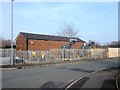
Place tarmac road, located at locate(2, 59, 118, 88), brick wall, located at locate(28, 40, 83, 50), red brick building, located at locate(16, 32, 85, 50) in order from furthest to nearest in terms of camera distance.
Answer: brick wall, located at locate(28, 40, 83, 50)
red brick building, located at locate(16, 32, 85, 50)
tarmac road, located at locate(2, 59, 118, 88)

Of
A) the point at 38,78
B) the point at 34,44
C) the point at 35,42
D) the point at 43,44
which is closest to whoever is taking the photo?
the point at 38,78

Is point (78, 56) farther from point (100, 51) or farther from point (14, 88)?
point (14, 88)

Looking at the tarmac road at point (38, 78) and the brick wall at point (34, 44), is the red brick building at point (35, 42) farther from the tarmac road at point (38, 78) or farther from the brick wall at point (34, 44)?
the tarmac road at point (38, 78)

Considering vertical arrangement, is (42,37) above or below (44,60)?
above

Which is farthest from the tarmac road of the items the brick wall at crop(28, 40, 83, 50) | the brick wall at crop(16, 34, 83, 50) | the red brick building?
A: the brick wall at crop(28, 40, 83, 50)

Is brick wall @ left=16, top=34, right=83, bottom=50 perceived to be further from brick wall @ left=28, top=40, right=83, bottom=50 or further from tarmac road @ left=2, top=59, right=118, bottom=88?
tarmac road @ left=2, top=59, right=118, bottom=88

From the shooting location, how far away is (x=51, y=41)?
74.2 metres

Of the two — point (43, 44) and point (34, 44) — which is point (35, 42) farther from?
point (43, 44)

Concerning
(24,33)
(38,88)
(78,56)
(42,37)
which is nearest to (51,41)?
(42,37)

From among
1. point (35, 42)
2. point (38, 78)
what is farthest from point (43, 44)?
point (38, 78)

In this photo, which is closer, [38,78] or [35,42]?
[38,78]

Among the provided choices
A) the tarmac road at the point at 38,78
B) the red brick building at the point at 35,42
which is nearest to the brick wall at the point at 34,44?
the red brick building at the point at 35,42

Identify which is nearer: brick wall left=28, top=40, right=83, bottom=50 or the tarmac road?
the tarmac road

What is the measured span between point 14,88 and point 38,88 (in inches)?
50.4
